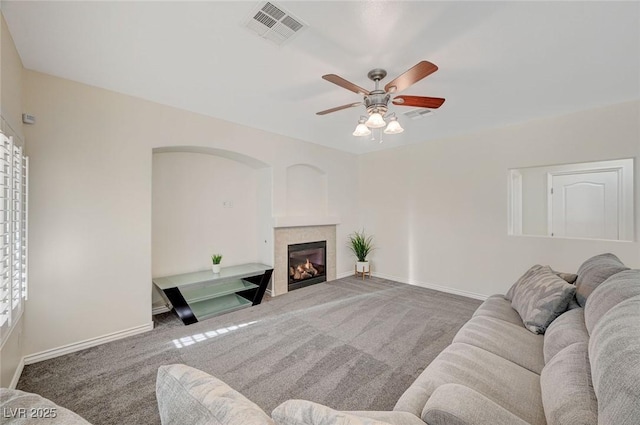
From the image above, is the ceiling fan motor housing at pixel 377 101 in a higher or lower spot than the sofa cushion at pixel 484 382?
higher

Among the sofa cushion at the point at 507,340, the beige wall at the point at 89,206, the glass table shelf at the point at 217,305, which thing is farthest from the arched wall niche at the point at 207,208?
the sofa cushion at the point at 507,340

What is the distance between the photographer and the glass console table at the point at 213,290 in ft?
10.1

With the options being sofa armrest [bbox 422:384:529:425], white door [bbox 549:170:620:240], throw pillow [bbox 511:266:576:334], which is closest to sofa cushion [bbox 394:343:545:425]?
sofa armrest [bbox 422:384:529:425]

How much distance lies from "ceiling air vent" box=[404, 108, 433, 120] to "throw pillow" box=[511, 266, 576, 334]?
7.56 ft

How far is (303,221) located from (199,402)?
152 inches

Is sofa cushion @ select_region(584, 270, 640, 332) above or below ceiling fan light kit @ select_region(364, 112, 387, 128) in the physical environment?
below

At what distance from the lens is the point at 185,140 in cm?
326

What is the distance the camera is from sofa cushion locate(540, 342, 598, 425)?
95 cm

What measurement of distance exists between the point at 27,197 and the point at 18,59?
115cm

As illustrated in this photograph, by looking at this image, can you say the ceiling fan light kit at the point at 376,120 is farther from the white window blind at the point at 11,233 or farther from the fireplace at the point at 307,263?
the fireplace at the point at 307,263

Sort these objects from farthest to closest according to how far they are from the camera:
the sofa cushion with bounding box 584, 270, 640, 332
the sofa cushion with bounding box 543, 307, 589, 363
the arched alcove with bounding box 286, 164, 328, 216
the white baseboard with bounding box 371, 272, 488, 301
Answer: the arched alcove with bounding box 286, 164, 328, 216 → the white baseboard with bounding box 371, 272, 488, 301 → the sofa cushion with bounding box 543, 307, 589, 363 → the sofa cushion with bounding box 584, 270, 640, 332

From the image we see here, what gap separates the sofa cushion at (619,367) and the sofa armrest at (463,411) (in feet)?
0.94

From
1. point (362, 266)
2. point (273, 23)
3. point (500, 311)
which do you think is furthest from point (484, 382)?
point (362, 266)

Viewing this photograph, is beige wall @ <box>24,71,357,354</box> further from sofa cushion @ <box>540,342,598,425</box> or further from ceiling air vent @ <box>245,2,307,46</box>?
sofa cushion @ <box>540,342,598,425</box>
